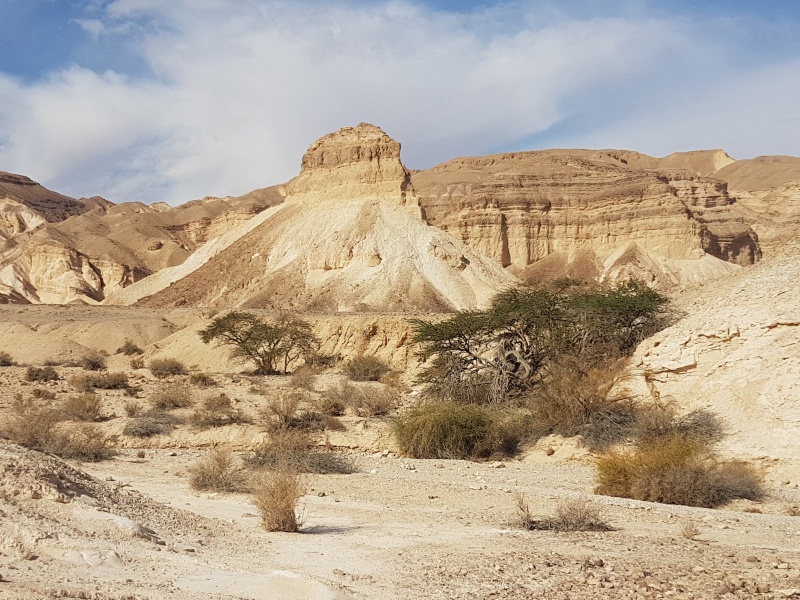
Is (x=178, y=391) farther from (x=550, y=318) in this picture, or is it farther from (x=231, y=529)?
(x=231, y=529)

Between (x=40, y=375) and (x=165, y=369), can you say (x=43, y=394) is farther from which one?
(x=165, y=369)

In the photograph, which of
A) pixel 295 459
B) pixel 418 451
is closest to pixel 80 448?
pixel 295 459

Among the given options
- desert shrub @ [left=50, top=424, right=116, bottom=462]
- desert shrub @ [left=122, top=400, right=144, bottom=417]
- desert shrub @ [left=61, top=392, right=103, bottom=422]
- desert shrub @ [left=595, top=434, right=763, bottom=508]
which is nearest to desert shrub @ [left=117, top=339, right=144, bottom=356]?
desert shrub @ [left=122, top=400, right=144, bottom=417]

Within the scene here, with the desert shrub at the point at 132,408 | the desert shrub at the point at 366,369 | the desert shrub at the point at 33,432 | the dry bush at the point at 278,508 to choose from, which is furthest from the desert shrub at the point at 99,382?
the dry bush at the point at 278,508

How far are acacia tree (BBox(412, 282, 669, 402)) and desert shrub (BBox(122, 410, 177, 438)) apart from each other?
23.7 ft

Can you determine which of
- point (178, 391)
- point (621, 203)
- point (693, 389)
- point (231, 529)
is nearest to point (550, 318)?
point (693, 389)

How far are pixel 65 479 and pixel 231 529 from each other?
1776mm

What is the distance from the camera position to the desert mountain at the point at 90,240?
9038 cm

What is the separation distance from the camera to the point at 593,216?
88375mm

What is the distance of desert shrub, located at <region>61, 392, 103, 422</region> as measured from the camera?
19297 mm

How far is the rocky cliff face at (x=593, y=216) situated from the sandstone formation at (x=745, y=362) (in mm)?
62812

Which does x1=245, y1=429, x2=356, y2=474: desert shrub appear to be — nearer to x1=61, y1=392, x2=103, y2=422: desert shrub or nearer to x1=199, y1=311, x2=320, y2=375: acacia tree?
x1=61, y1=392, x2=103, y2=422: desert shrub

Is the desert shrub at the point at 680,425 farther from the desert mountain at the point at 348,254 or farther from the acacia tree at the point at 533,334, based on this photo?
the desert mountain at the point at 348,254

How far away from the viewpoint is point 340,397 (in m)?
22.9
